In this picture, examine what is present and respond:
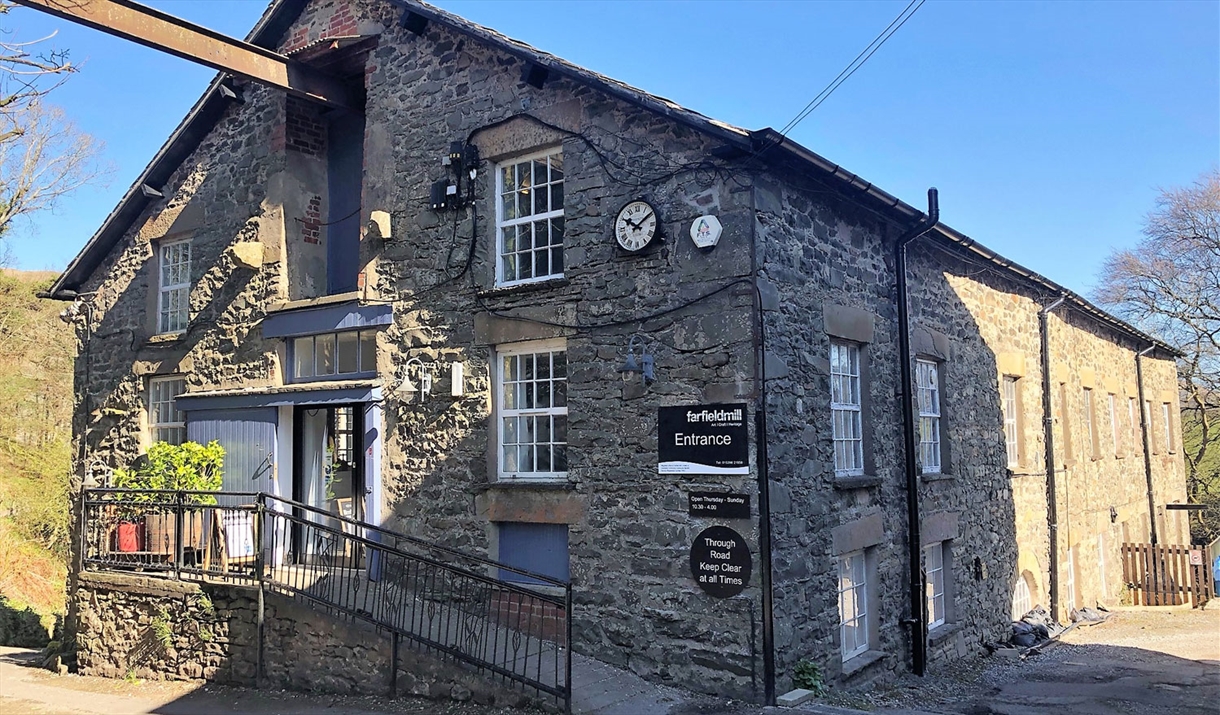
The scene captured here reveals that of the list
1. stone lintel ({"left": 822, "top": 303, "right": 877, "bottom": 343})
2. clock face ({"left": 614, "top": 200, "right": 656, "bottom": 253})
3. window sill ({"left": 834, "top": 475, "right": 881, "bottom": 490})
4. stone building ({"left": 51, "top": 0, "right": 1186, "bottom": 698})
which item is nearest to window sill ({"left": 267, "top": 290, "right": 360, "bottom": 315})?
stone building ({"left": 51, "top": 0, "right": 1186, "bottom": 698})

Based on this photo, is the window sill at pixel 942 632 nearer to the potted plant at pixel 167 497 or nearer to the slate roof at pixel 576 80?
the slate roof at pixel 576 80

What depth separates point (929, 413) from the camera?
11.5 meters

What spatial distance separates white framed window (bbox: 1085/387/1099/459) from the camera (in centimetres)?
1697

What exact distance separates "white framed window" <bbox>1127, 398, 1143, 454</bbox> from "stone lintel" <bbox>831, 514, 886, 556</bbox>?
42.6ft

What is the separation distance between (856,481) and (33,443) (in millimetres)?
22757

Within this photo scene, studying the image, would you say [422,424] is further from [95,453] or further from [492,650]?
[95,453]

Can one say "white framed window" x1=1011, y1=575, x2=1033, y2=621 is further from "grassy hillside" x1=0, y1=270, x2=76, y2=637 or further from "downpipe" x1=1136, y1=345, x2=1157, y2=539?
"grassy hillside" x1=0, y1=270, x2=76, y2=637

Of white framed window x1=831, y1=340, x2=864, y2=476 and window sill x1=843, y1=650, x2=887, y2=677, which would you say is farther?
white framed window x1=831, y1=340, x2=864, y2=476

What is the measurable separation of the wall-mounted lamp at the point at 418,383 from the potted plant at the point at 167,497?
102 inches

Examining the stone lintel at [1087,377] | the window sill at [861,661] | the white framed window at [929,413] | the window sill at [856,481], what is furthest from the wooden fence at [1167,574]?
the window sill at [856,481]

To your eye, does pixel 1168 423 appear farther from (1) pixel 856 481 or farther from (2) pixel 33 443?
(2) pixel 33 443

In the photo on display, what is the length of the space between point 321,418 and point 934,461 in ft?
26.1

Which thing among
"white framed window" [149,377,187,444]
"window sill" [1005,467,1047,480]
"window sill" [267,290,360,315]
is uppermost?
"window sill" [267,290,360,315]

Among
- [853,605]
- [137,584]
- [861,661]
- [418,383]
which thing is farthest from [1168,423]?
[137,584]
